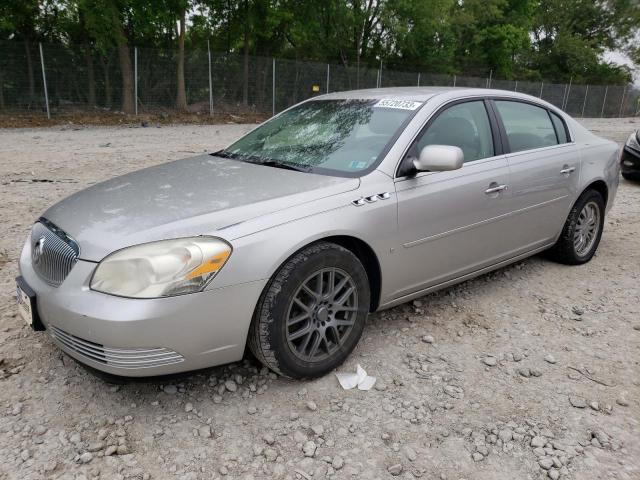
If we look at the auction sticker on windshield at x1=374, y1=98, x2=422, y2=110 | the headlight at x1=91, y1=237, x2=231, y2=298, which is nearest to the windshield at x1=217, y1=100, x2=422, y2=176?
the auction sticker on windshield at x1=374, y1=98, x2=422, y2=110

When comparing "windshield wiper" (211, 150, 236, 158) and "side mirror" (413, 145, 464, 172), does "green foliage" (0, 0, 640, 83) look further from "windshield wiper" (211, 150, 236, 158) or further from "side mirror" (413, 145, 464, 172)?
"side mirror" (413, 145, 464, 172)

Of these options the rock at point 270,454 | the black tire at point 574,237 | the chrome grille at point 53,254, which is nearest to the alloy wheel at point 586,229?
the black tire at point 574,237

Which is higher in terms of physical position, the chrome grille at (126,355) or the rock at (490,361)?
the chrome grille at (126,355)

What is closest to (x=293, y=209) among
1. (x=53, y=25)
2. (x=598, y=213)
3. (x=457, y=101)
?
(x=457, y=101)

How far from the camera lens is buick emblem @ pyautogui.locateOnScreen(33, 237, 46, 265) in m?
2.63

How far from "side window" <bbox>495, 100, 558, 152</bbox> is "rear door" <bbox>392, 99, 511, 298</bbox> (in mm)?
200

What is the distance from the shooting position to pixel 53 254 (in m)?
2.54

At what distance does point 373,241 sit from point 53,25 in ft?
65.5

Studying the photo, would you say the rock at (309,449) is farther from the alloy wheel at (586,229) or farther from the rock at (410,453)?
the alloy wheel at (586,229)

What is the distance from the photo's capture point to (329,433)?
2.44 metres

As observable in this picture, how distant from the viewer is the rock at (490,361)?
3.05m

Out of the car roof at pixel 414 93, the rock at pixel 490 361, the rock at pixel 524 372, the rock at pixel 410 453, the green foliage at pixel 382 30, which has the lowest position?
the rock at pixel 410 453

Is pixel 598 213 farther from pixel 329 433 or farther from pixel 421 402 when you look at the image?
pixel 329 433

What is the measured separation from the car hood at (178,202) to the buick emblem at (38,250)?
12 cm
